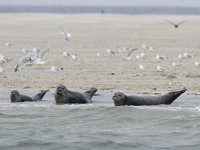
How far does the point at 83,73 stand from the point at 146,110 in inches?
228

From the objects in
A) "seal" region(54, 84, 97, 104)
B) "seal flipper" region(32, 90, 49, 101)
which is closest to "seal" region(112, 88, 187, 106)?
"seal" region(54, 84, 97, 104)

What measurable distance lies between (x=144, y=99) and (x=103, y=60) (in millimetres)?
8547

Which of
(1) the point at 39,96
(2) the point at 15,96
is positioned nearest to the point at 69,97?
(1) the point at 39,96

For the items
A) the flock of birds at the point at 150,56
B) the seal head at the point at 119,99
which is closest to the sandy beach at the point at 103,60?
the flock of birds at the point at 150,56

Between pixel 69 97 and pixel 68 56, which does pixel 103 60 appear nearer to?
pixel 68 56

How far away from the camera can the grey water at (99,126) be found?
1168cm

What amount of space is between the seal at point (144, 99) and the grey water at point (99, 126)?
0.47 ft

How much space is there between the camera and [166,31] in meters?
39.2

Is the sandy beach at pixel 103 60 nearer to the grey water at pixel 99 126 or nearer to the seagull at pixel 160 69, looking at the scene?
the seagull at pixel 160 69

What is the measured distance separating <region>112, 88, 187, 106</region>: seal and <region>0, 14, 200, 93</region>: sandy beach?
1.88m

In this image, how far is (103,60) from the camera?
23016mm

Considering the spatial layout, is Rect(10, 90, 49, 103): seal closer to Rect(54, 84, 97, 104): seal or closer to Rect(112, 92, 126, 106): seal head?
Rect(54, 84, 97, 104): seal

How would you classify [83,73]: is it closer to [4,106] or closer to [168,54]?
[4,106]

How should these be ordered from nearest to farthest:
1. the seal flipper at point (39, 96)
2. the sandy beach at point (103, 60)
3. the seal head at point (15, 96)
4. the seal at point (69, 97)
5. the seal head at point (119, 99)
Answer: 1. the seal head at point (119, 99)
2. the seal at point (69, 97)
3. the seal head at point (15, 96)
4. the seal flipper at point (39, 96)
5. the sandy beach at point (103, 60)
